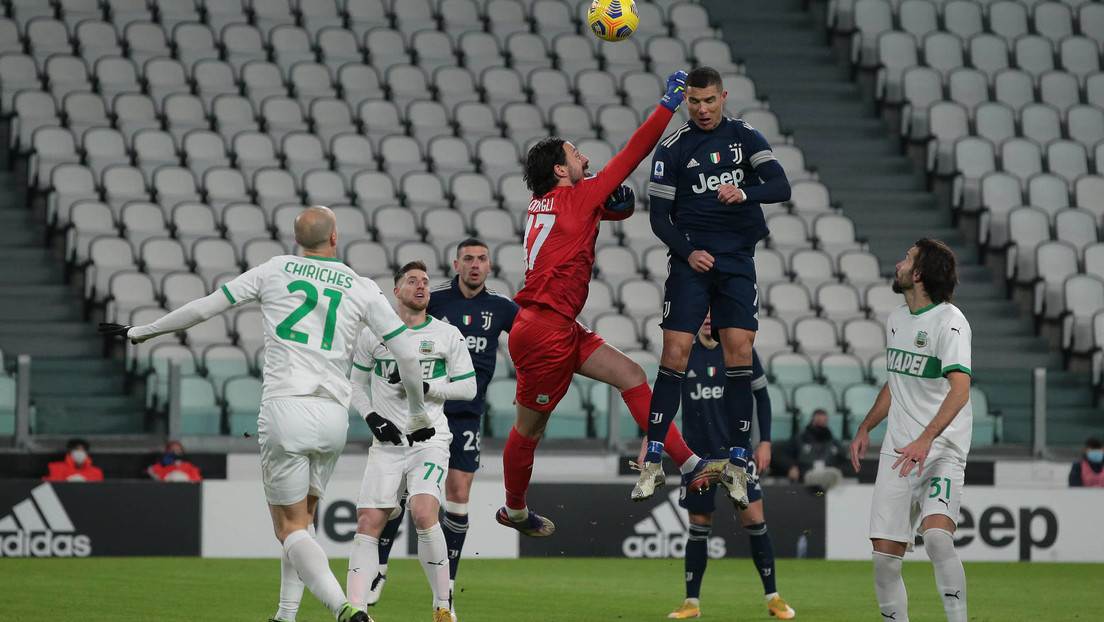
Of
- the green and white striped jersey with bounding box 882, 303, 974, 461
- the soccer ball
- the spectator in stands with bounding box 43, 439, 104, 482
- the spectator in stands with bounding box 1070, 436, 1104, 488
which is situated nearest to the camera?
the green and white striped jersey with bounding box 882, 303, 974, 461

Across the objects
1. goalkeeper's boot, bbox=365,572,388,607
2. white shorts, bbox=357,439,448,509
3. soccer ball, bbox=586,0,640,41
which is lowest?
goalkeeper's boot, bbox=365,572,388,607

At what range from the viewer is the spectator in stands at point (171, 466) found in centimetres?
1434

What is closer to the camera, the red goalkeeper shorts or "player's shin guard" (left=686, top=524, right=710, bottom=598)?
the red goalkeeper shorts

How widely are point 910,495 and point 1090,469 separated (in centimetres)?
935

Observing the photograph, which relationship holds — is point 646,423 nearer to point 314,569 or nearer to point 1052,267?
point 314,569

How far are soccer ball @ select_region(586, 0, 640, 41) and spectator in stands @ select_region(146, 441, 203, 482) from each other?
8.08m

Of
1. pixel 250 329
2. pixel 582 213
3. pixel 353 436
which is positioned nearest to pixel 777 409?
pixel 353 436

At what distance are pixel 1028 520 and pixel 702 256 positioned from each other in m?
9.62

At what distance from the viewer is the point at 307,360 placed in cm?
733

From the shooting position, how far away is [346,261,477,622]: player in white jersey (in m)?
9.20

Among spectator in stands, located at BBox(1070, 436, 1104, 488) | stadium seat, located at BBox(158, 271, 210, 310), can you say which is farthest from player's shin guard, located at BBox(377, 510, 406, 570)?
spectator in stands, located at BBox(1070, 436, 1104, 488)

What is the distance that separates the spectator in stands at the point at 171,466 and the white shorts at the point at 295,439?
7.31 m

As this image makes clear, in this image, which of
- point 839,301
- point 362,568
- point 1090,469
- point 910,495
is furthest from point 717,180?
point 839,301

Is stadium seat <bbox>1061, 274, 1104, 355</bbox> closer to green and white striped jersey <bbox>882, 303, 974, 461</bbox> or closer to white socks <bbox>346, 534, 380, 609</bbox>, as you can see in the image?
green and white striped jersey <bbox>882, 303, 974, 461</bbox>
